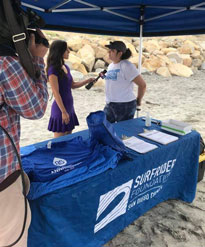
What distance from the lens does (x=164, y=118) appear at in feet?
19.3

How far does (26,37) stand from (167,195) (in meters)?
2.06

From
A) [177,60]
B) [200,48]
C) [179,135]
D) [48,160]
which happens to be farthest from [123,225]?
[200,48]

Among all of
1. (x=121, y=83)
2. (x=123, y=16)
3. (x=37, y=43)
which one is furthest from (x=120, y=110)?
(x=37, y=43)

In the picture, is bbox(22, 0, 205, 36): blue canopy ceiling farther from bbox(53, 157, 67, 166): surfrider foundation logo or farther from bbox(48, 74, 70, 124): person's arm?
bbox(53, 157, 67, 166): surfrider foundation logo

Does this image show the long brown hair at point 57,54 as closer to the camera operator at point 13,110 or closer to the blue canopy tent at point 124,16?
the blue canopy tent at point 124,16

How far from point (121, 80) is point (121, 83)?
0.04 metres

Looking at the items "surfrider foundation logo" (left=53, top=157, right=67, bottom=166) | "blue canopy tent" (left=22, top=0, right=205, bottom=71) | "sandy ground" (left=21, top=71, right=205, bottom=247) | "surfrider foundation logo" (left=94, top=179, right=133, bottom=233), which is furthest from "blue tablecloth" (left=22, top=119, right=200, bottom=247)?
"blue canopy tent" (left=22, top=0, right=205, bottom=71)

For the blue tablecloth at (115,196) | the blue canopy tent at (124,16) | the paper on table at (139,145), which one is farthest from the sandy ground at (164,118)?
the blue canopy tent at (124,16)

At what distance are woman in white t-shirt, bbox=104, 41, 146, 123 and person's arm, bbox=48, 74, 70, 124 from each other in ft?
2.26

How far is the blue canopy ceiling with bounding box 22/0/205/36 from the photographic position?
114 inches

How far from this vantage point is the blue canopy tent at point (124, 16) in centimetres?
291

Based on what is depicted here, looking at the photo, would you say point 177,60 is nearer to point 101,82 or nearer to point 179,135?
point 101,82

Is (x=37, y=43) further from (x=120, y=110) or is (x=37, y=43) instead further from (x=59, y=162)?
(x=120, y=110)

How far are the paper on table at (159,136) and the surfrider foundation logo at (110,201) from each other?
54cm
